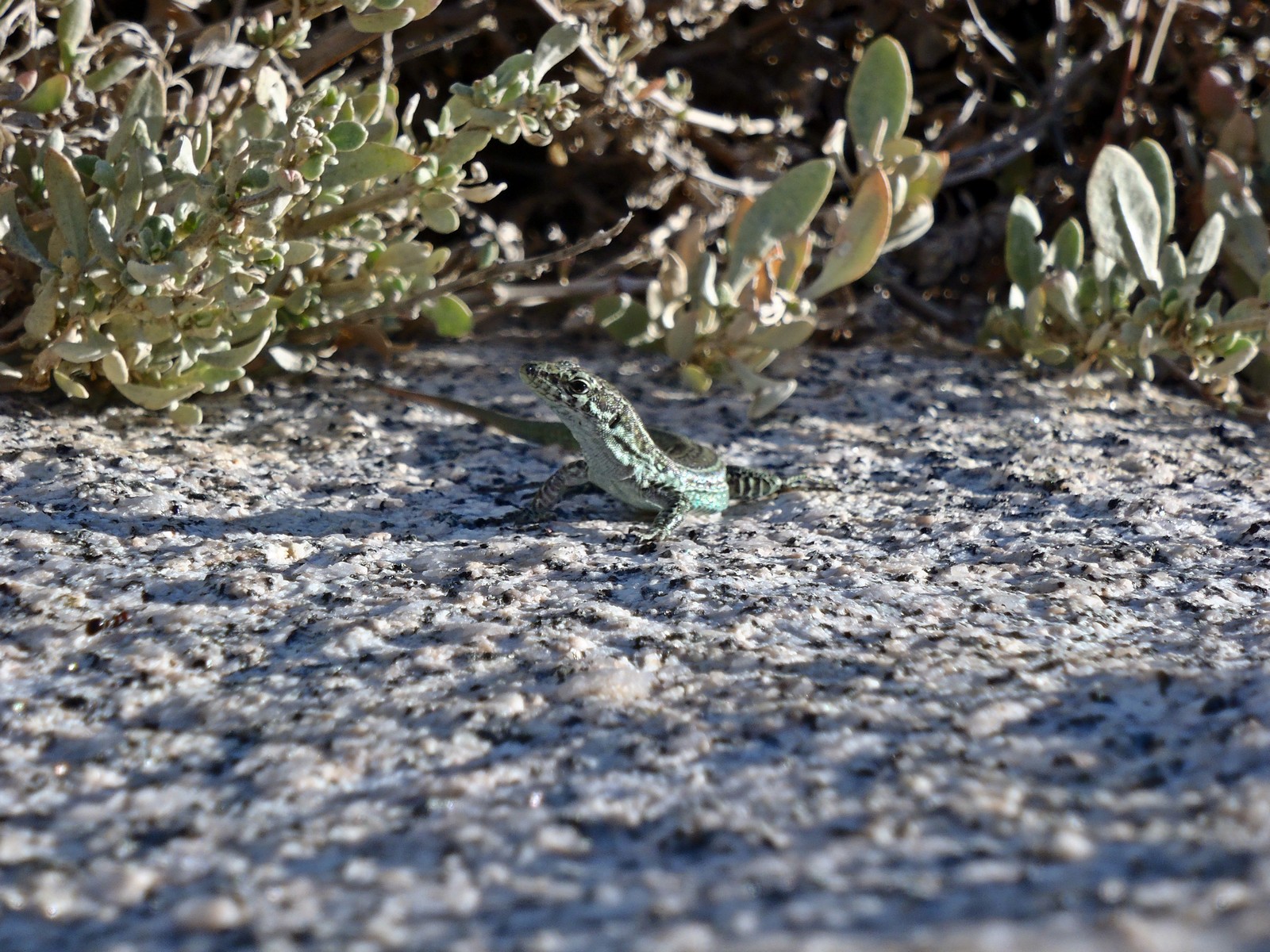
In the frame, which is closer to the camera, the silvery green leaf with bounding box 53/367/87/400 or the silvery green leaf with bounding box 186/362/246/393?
the silvery green leaf with bounding box 53/367/87/400

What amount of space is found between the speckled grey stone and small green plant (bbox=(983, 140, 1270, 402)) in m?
0.53

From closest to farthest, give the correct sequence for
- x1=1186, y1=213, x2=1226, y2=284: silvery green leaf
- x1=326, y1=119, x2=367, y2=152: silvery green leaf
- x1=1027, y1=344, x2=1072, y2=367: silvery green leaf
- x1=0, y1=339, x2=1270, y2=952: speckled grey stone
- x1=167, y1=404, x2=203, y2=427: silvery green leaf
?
x1=0, y1=339, x2=1270, y2=952: speckled grey stone → x1=326, y1=119, x2=367, y2=152: silvery green leaf → x1=167, y1=404, x2=203, y2=427: silvery green leaf → x1=1186, y1=213, x2=1226, y2=284: silvery green leaf → x1=1027, y1=344, x2=1072, y2=367: silvery green leaf

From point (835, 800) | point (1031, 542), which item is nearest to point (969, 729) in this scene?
point (835, 800)

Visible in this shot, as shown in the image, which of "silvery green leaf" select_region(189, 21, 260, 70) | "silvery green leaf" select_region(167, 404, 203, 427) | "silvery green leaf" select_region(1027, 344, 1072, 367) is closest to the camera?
"silvery green leaf" select_region(189, 21, 260, 70)

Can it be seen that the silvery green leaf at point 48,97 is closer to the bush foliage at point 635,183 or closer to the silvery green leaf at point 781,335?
the bush foliage at point 635,183

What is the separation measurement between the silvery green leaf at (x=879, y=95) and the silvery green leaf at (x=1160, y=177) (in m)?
0.87

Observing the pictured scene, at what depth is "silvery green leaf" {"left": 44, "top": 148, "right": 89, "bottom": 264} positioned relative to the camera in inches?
108

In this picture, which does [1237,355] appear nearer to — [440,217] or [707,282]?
[707,282]

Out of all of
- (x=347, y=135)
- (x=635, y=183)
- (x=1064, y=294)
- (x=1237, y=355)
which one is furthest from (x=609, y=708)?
(x=635, y=183)

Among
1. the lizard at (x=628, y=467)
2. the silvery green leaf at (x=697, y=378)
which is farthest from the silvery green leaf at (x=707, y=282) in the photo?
the lizard at (x=628, y=467)

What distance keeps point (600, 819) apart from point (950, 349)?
3334mm

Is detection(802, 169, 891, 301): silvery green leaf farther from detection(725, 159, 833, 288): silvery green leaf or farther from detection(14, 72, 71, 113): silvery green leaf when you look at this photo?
detection(14, 72, 71, 113): silvery green leaf

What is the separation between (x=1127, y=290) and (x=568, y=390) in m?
2.02

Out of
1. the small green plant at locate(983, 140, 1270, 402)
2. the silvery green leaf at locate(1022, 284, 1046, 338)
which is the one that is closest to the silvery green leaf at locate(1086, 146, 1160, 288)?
the small green plant at locate(983, 140, 1270, 402)
